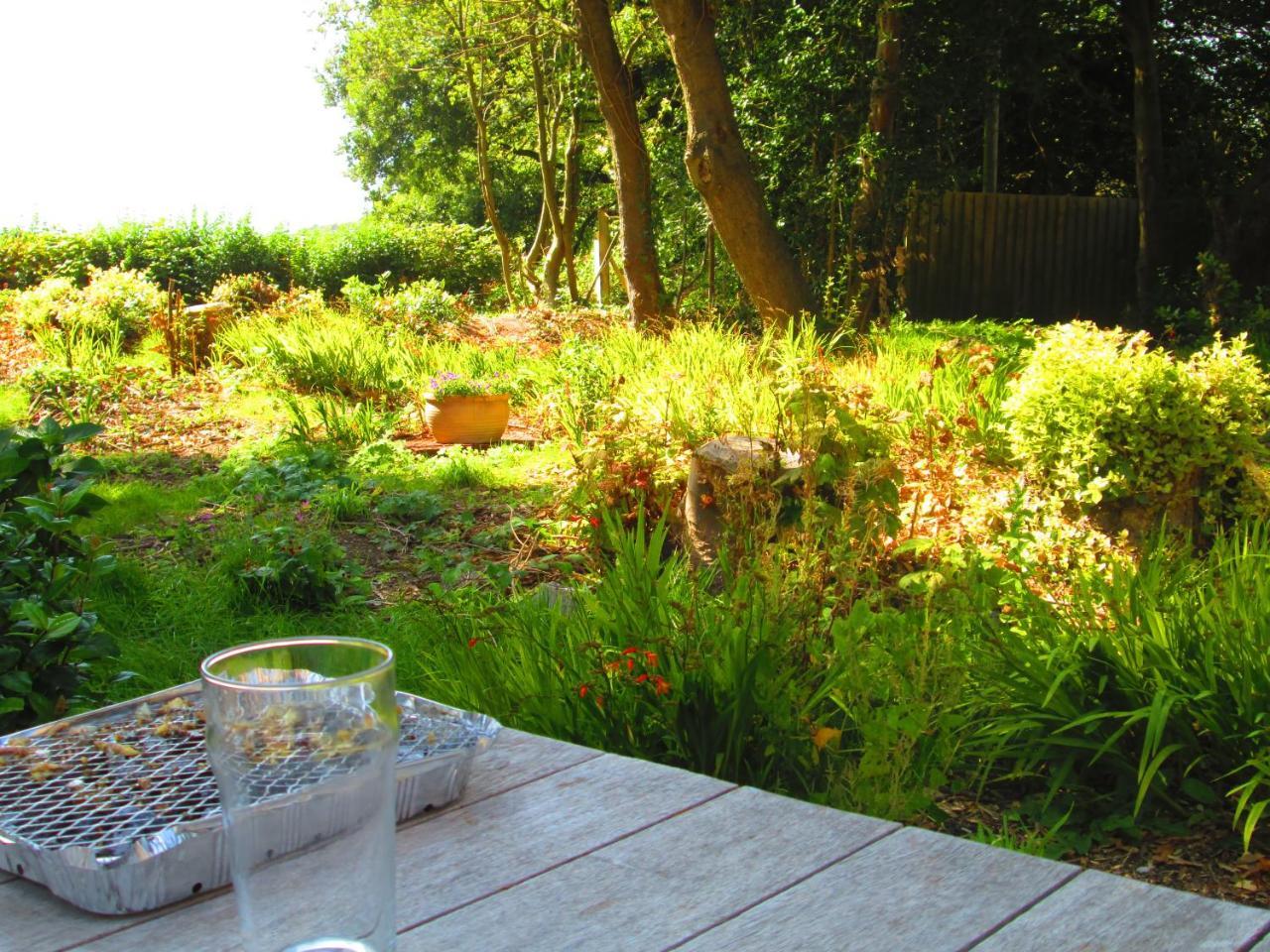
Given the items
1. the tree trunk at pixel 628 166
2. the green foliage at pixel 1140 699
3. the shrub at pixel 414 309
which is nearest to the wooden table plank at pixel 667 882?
the green foliage at pixel 1140 699

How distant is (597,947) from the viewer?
88cm

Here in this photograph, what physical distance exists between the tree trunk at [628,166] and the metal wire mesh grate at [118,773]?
922 cm

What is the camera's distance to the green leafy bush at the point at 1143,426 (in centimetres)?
450

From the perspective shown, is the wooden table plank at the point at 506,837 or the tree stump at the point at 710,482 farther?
the tree stump at the point at 710,482

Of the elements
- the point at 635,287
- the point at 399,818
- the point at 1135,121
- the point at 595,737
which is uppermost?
the point at 1135,121

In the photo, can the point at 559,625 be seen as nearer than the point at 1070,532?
Yes

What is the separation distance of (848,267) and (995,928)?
30.5 feet

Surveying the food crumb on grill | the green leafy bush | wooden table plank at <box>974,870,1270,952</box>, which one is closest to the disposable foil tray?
A: the food crumb on grill

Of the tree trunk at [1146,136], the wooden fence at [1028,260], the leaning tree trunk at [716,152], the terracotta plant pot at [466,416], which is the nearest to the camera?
the terracotta plant pot at [466,416]

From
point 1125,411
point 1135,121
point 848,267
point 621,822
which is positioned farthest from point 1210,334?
point 621,822

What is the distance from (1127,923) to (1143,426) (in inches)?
159

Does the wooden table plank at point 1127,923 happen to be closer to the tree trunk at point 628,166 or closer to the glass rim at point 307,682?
the glass rim at point 307,682

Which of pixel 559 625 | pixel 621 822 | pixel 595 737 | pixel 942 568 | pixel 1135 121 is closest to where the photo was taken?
pixel 621 822

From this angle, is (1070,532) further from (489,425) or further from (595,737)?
(489,425)
